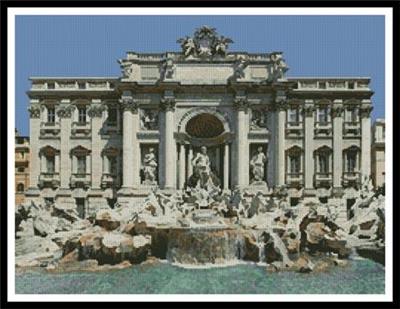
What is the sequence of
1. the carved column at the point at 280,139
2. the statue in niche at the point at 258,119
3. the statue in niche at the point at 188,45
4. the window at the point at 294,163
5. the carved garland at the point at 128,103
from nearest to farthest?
1. the carved column at the point at 280,139
2. the carved garland at the point at 128,103
3. the statue in niche at the point at 188,45
4. the statue in niche at the point at 258,119
5. the window at the point at 294,163

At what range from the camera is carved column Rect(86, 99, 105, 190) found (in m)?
32.0

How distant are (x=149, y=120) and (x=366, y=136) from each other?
10.9 m

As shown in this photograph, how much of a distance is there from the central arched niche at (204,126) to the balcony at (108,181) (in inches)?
173

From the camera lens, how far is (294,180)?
31594mm

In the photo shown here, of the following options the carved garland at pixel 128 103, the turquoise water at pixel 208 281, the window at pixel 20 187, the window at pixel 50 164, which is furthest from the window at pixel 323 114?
the window at pixel 20 187

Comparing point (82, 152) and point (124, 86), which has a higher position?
point (124, 86)

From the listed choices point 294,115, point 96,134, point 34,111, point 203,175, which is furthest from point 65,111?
point 294,115

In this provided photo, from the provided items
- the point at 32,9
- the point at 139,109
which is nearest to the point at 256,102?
the point at 139,109

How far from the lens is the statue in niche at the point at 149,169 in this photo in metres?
31.2

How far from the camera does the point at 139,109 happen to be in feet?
104

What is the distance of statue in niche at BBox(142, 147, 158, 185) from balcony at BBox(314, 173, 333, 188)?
7.98 meters

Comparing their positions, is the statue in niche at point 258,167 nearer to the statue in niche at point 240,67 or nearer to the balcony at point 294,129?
the balcony at point 294,129
